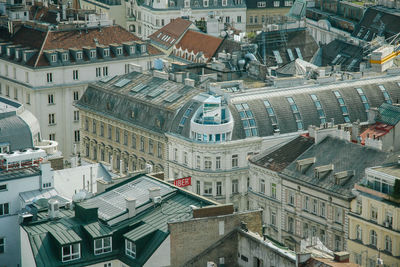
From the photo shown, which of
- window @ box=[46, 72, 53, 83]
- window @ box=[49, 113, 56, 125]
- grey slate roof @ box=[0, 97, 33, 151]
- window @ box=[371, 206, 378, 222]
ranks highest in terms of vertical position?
grey slate roof @ box=[0, 97, 33, 151]

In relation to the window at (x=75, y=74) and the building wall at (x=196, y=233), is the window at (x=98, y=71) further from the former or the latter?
the building wall at (x=196, y=233)

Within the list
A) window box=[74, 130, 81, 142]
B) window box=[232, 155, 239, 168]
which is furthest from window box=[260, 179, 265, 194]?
window box=[74, 130, 81, 142]

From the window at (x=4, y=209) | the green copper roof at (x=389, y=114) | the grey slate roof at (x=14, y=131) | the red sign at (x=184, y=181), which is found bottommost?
the red sign at (x=184, y=181)

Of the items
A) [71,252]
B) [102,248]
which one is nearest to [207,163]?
[102,248]

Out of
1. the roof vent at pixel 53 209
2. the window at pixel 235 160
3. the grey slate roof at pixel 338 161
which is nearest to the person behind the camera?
the roof vent at pixel 53 209

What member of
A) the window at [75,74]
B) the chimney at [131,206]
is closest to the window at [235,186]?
the window at [75,74]

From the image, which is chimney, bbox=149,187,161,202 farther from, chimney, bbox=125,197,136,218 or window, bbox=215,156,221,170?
window, bbox=215,156,221,170

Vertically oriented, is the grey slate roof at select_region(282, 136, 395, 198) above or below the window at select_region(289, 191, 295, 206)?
above

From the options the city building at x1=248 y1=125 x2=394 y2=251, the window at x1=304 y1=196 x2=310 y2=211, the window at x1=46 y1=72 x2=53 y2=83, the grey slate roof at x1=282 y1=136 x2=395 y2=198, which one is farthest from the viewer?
the window at x1=46 y1=72 x2=53 y2=83
